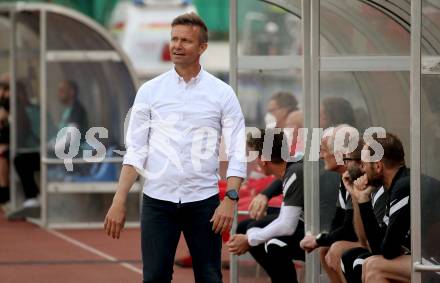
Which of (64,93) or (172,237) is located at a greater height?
(64,93)

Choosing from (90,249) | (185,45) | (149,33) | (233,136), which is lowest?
(90,249)

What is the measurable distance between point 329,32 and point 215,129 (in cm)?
247

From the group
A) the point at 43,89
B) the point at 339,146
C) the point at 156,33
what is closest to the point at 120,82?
the point at 43,89

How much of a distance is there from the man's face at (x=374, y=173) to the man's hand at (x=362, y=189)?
0.04 metres

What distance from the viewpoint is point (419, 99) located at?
7.61m

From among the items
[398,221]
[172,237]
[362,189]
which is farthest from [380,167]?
[172,237]

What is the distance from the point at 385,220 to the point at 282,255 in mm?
1640

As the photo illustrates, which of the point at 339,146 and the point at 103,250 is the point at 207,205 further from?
the point at 103,250

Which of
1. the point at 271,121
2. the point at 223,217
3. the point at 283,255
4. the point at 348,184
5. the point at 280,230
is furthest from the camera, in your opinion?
the point at 271,121

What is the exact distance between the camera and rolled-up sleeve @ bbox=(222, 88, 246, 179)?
7656mm

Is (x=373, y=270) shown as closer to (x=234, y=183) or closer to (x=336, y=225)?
(x=234, y=183)

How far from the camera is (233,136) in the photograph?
7.68m

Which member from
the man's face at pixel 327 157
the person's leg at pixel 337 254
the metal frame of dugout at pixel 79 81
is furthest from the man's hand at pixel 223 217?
the metal frame of dugout at pixel 79 81

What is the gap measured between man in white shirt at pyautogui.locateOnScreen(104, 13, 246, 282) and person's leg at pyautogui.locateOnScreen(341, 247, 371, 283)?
1.14m
